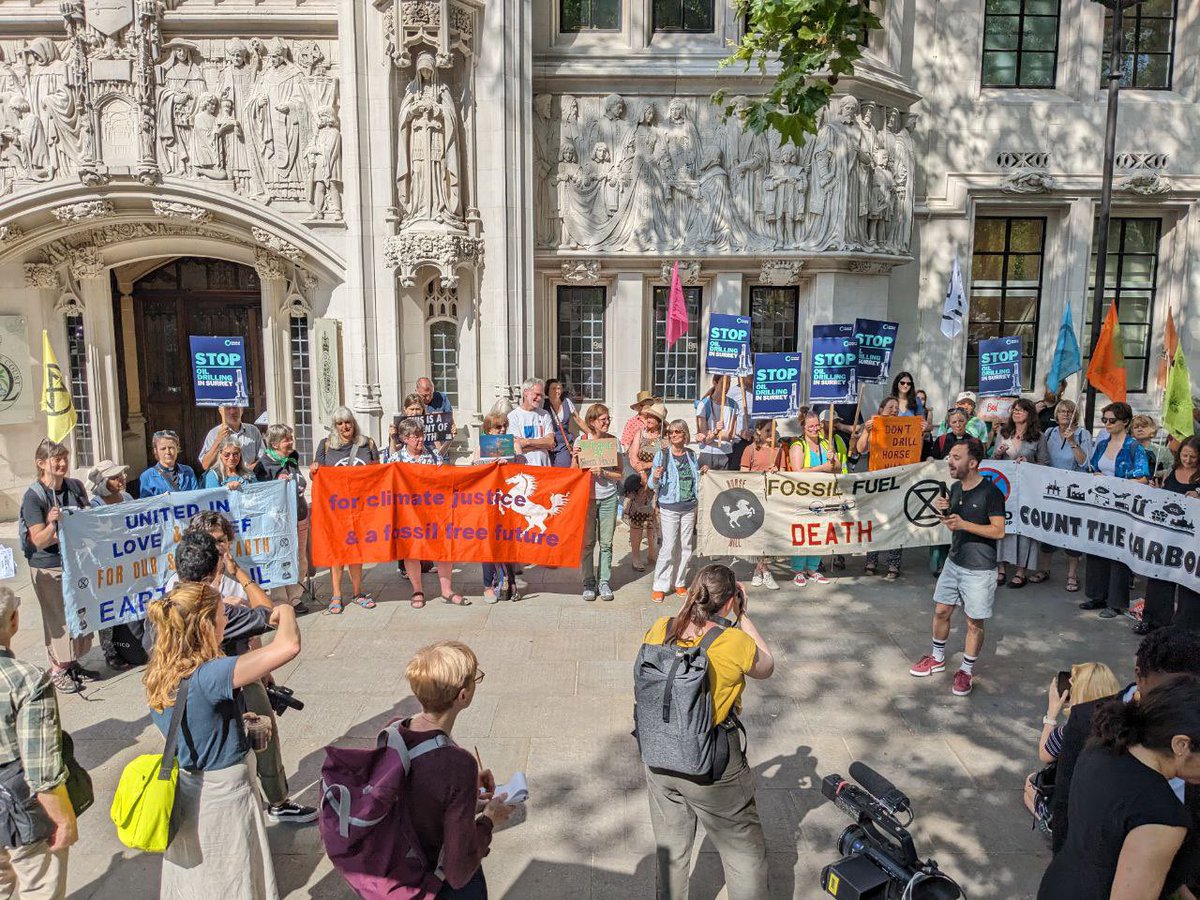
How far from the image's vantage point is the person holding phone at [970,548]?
682 cm

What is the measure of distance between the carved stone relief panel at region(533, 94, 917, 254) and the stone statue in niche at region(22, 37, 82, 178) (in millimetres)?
6248

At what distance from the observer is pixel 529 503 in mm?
9000

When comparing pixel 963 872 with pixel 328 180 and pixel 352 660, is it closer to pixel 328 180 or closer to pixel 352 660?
pixel 352 660

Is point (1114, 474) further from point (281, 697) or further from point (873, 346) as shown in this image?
point (281, 697)

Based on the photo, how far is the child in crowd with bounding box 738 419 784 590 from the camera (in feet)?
32.1

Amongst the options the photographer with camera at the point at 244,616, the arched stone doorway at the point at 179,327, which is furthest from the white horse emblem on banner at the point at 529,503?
the arched stone doorway at the point at 179,327

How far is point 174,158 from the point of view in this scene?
40.7ft

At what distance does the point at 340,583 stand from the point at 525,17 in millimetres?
7994

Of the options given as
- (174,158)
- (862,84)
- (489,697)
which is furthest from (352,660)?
(862,84)

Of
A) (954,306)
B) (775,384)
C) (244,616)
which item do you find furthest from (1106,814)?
(954,306)

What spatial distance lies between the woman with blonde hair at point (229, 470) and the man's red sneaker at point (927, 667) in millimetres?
6100

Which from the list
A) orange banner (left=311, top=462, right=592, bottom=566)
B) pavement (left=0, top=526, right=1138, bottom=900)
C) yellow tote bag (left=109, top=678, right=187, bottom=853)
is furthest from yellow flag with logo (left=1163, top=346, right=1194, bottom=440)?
yellow tote bag (left=109, top=678, right=187, bottom=853)

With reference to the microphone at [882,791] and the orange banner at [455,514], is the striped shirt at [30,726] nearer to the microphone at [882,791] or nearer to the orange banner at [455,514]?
the microphone at [882,791]

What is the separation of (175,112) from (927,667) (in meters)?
11.7
